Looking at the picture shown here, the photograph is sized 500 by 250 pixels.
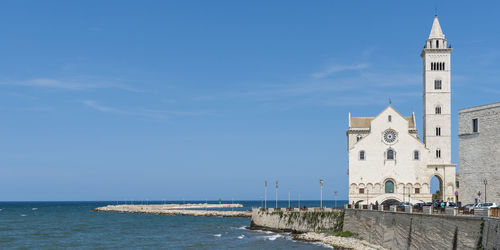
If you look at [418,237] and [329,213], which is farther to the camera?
[329,213]

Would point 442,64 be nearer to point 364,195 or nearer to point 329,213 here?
point 364,195

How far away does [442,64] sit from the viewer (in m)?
77.9

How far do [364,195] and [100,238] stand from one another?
3414cm

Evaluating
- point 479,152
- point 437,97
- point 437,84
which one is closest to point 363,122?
point 437,97

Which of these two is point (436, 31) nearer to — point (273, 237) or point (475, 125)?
point (475, 125)

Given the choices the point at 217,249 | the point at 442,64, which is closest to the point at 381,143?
the point at 442,64

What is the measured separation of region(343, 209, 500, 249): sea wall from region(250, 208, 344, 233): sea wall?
637 cm

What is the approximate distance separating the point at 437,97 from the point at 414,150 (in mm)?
8104

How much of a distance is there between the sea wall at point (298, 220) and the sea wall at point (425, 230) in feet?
20.9

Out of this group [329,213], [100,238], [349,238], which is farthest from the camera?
[100,238]

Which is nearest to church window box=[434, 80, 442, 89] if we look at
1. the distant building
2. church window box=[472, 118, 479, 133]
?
the distant building

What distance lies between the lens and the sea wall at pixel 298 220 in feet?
203

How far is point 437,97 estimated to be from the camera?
7769 cm

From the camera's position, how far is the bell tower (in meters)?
77.0
